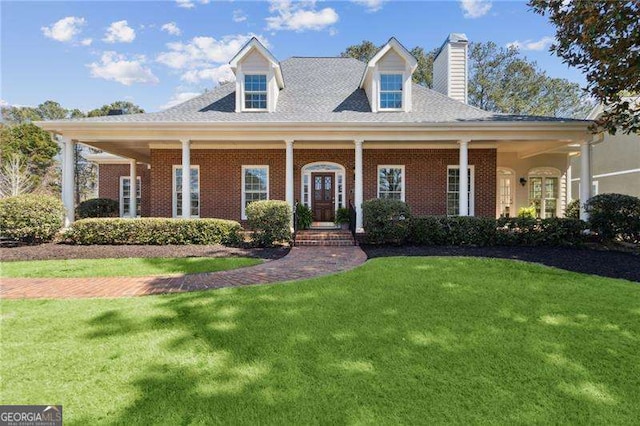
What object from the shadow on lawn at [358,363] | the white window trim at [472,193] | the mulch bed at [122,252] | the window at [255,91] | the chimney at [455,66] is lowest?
the shadow on lawn at [358,363]

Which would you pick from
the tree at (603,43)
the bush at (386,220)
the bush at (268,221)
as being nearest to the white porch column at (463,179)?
the bush at (386,220)

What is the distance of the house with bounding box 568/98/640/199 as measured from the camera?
679 inches

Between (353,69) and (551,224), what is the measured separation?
10.9m

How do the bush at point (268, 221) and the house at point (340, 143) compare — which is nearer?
the bush at point (268, 221)

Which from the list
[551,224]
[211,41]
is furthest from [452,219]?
[211,41]

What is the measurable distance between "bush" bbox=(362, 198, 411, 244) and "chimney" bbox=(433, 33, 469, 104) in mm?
7958

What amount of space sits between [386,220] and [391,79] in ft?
20.4

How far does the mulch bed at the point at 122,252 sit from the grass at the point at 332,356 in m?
3.97

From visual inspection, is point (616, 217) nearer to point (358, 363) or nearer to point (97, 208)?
point (358, 363)

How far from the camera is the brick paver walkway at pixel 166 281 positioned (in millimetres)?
5570

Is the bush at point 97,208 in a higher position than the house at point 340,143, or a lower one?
lower

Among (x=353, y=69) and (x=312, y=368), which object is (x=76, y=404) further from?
(x=353, y=69)

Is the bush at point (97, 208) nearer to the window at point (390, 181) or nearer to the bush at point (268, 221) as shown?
the bush at point (268, 221)

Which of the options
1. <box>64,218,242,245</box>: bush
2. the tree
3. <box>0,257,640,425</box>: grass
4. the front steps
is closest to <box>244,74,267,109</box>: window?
<box>64,218,242,245</box>: bush
